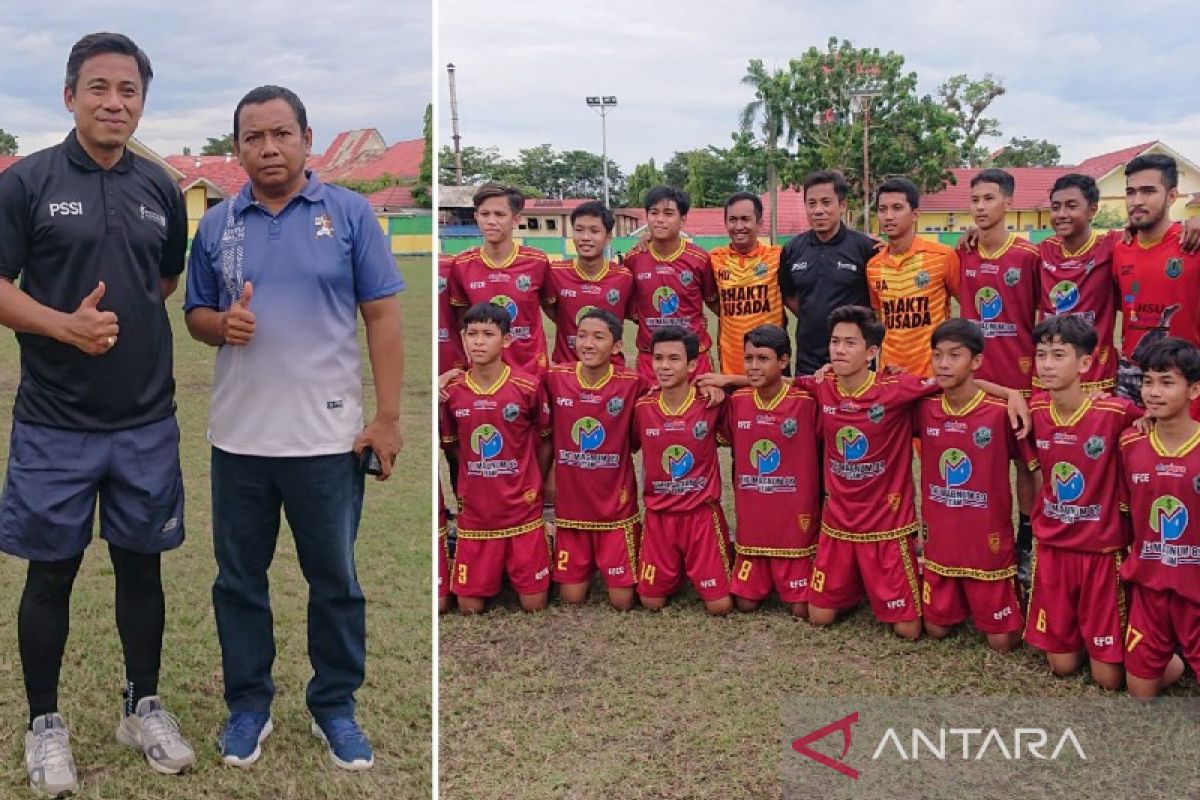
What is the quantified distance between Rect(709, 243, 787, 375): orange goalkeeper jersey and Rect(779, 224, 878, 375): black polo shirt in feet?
0.40

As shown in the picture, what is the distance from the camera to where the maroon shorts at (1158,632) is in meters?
3.61

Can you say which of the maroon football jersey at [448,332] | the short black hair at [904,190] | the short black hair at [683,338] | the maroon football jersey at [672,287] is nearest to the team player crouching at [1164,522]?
the short black hair at [904,190]

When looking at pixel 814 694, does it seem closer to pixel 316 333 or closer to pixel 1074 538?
pixel 1074 538

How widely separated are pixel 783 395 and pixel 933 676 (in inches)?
50.9

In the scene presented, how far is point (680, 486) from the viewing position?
4.62 m

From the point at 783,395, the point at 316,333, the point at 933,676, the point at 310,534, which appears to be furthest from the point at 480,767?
the point at 783,395

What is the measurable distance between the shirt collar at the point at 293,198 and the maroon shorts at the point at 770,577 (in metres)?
2.45

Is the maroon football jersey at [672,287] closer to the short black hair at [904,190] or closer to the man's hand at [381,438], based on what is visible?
the short black hair at [904,190]

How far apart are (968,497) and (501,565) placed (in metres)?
2.02

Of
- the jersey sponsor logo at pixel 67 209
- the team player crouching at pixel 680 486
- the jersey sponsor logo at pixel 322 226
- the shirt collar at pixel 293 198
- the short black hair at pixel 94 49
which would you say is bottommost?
the team player crouching at pixel 680 486

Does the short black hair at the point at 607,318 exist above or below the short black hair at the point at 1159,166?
below

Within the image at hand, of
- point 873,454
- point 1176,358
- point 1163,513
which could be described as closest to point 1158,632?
point 1163,513

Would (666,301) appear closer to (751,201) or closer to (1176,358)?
(751,201)

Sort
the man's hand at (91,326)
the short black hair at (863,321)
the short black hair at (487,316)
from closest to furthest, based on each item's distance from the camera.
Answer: the man's hand at (91,326)
the short black hair at (863,321)
the short black hair at (487,316)
